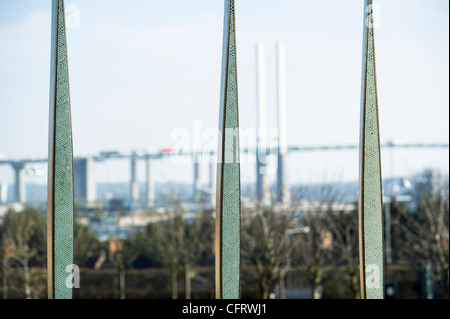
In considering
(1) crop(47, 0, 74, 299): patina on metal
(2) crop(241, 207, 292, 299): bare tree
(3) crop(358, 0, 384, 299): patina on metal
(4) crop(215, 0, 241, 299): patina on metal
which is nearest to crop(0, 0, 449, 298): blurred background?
(2) crop(241, 207, 292, 299): bare tree

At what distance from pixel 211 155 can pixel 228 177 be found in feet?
38.0

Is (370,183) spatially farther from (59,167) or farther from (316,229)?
(316,229)

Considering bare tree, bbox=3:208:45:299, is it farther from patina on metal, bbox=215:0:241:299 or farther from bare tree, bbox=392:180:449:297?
patina on metal, bbox=215:0:241:299

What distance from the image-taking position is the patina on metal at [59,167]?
159 inches

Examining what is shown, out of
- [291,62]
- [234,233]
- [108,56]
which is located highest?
[291,62]

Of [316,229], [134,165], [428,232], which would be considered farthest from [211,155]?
[428,232]

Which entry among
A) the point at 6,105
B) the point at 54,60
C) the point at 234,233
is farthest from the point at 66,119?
the point at 6,105

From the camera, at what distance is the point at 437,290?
43.9ft

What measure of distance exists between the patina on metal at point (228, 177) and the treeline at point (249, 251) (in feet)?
24.9

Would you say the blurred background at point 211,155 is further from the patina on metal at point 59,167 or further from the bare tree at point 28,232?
the patina on metal at point 59,167

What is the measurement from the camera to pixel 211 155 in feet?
51.4

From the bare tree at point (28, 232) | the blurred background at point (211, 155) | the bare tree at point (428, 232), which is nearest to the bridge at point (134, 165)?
the blurred background at point (211, 155)
